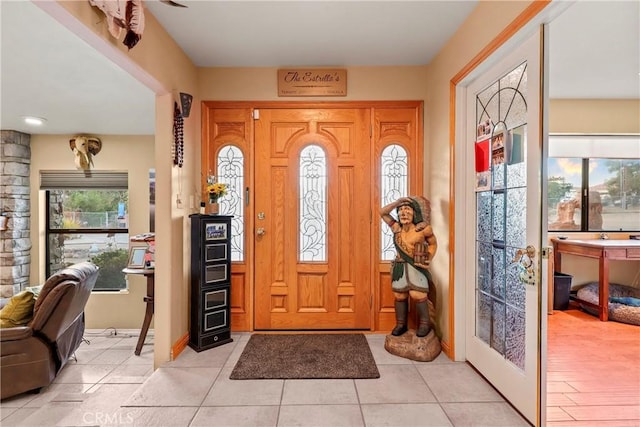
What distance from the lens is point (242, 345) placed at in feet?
9.44

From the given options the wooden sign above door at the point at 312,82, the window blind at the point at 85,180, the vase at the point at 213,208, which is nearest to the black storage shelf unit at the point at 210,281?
the vase at the point at 213,208

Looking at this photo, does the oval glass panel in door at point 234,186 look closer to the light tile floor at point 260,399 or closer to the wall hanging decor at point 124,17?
the light tile floor at point 260,399

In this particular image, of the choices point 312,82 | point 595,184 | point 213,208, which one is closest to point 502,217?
point 312,82

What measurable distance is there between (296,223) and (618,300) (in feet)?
12.5

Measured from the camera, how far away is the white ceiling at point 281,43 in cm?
220

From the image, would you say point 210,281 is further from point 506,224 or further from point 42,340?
point 506,224

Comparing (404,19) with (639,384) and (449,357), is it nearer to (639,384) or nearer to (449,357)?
(449,357)

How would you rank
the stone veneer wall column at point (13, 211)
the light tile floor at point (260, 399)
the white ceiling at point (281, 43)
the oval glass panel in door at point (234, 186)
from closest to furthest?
the light tile floor at point (260, 399)
the white ceiling at point (281, 43)
the oval glass panel in door at point (234, 186)
the stone veneer wall column at point (13, 211)

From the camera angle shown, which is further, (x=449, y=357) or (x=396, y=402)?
(x=449, y=357)

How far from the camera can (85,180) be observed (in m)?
4.44

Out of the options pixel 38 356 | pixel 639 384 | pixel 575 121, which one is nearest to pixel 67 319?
pixel 38 356

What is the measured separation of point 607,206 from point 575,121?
117cm

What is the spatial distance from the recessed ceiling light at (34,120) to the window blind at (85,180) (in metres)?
0.73

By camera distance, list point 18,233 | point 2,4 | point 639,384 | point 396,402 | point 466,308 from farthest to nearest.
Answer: point 18,233
point 466,308
point 639,384
point 396,402
point 2,4
